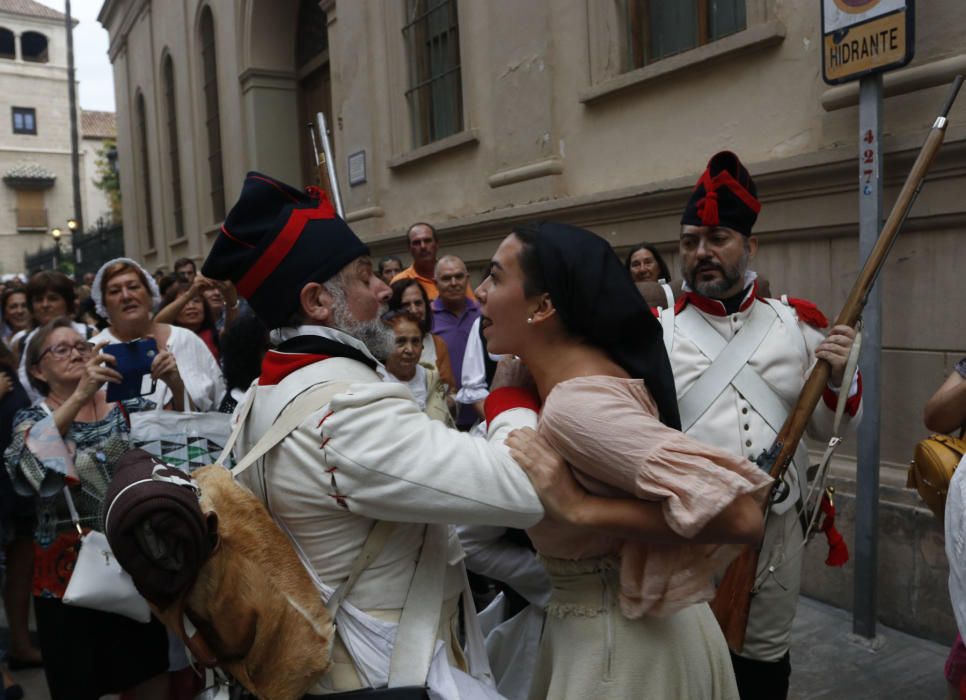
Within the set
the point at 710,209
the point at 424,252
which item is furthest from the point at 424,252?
the point at 710,209

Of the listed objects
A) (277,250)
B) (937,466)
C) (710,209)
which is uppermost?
(710,209)

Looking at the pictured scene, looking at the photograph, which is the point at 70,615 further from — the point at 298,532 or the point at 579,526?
the point at 579,526

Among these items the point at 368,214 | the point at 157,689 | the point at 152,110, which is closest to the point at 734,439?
the point at 157,689

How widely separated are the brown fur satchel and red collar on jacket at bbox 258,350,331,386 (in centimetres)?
25

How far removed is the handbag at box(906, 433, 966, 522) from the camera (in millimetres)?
2482

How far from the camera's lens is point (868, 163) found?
11.9 feet

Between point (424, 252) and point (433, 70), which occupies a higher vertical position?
point (433, 70)

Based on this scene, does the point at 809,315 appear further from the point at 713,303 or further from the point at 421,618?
the point at 421,618

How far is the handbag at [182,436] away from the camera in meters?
2.80

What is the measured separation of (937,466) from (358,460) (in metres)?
1.94

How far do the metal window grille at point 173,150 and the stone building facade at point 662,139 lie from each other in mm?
9403

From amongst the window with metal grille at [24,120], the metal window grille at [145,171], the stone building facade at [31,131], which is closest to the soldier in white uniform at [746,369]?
the metal window grille at [145,171]

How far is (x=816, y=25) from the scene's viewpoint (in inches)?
168

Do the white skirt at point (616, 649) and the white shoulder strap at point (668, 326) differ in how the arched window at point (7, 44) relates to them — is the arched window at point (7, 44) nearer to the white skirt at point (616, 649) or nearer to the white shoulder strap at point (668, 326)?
the white shoulder strap at point (668, 326)
